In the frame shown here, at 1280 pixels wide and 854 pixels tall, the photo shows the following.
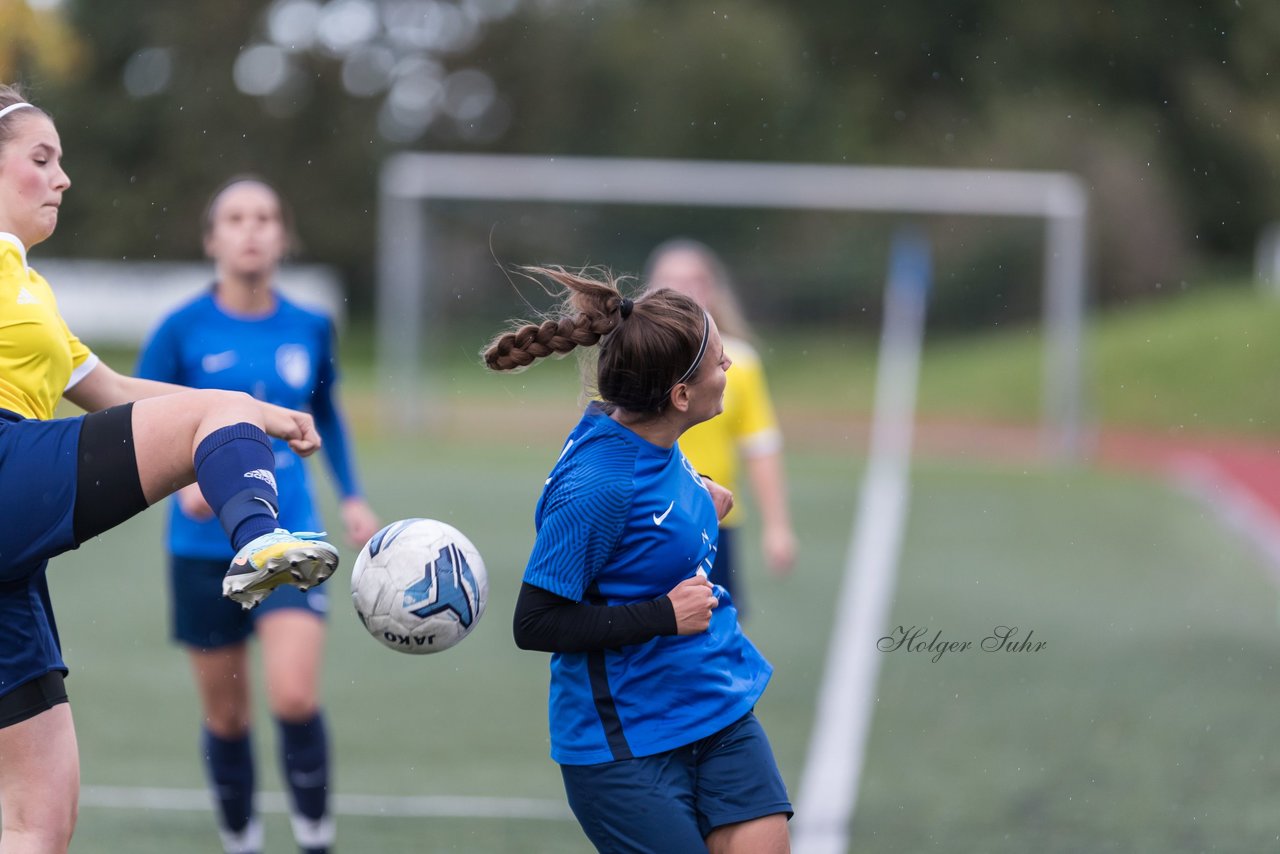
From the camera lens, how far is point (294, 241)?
18.9 feet

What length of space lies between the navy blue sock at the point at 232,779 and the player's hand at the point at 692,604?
7.69 ft

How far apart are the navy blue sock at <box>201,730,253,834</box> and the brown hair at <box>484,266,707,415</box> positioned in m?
2.19

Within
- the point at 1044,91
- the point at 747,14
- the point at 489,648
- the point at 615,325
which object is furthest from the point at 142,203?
the point at 615,325

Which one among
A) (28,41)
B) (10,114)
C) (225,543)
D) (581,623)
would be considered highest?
(28,41)

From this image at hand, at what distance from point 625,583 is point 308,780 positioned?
199cm

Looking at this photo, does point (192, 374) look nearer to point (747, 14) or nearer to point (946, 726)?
point (946, 726)

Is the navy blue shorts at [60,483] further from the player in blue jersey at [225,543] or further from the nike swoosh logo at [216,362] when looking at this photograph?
the nike swoosh logo at [216,362]

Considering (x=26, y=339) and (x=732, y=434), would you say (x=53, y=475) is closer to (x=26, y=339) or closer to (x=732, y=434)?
(x=26, y=339)

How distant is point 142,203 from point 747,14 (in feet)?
54.7

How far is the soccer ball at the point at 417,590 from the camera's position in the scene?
349 centimetres

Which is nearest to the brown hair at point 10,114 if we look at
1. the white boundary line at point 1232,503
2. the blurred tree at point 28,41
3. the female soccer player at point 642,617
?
the female soccer player at point 642,617

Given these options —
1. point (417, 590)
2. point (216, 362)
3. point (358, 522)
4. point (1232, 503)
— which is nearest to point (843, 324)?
point (1232, 503)

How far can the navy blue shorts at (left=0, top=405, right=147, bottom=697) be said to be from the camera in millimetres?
3215

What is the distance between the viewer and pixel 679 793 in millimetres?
3469
